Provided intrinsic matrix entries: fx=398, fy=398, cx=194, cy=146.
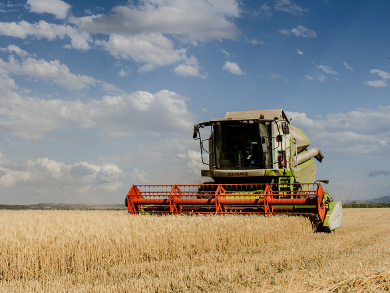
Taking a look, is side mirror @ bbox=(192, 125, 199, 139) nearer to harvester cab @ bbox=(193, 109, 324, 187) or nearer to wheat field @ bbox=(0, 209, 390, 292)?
harvester cab @ bbox=(193, 109, 324, 187)

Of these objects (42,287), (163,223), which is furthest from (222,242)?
(42,287)

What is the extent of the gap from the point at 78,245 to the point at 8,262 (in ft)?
2.63

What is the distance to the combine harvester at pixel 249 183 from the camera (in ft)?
26.9

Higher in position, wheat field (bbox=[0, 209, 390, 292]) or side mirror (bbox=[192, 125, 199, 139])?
side mirror (bbox=[192, 125, 199, 139])

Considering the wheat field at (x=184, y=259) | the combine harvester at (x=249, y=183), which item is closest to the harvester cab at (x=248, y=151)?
the combine harvester at (x=249, y=183)

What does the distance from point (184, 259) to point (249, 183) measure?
14.5 feet

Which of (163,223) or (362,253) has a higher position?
(163,223)

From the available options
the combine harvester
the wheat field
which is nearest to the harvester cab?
the combine harvester

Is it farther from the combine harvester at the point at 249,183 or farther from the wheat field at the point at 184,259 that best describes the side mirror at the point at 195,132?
the wheat field at the point at 184,259

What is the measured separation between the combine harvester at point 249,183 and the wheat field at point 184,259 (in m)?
1.22

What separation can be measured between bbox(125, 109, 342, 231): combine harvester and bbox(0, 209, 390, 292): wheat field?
1.22 metres

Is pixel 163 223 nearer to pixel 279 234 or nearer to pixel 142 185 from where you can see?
pixel 279 234

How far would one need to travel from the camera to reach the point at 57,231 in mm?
5375

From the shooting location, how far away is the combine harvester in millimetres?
8211
